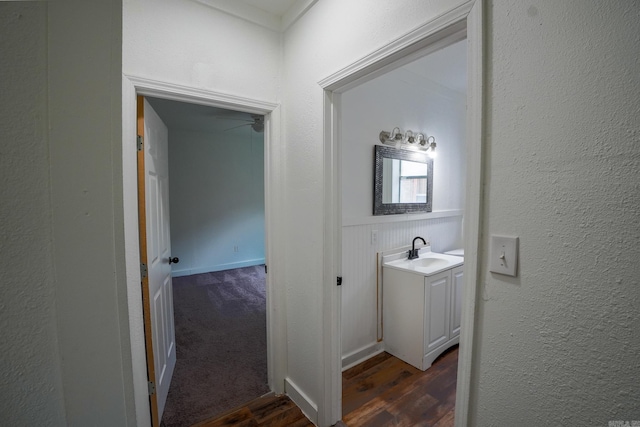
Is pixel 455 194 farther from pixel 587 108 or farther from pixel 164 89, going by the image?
pixel 164 89

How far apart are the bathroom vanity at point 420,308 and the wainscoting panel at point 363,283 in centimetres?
12

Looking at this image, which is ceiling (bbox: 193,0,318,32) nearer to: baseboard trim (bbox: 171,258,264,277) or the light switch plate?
the light switch plate

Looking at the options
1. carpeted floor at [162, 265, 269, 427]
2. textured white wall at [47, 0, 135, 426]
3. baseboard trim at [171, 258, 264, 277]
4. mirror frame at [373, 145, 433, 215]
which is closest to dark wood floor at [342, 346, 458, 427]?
carpeted floor at [162, 265, 269, 427]

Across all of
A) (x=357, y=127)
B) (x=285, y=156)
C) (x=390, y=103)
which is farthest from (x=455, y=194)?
(x=285, y=156)

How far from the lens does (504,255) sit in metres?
0.84

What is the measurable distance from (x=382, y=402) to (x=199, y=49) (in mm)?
2619

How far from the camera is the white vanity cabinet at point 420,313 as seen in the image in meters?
2.26

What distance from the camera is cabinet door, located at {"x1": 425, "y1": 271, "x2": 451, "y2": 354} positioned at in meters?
2.25

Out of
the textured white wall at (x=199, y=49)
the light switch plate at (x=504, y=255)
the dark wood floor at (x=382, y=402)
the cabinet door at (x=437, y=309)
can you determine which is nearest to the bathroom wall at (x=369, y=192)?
the dark wood floor at (x=382, y=402)

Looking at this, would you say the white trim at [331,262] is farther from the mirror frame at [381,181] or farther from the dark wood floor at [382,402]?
the mirror frame at [381,181]

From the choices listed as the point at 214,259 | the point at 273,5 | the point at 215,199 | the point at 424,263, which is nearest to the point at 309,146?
the point at 273,5

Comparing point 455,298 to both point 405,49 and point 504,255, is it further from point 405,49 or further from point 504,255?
point 405,49

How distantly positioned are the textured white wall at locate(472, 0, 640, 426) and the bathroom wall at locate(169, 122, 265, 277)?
435 centimetres

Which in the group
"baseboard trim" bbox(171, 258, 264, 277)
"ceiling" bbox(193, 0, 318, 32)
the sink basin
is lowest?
"baseboard trim" bbox(171, 258, 264, 277)
